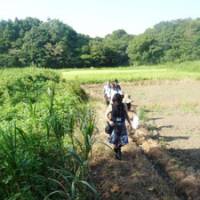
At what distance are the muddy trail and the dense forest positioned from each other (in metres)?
52.8

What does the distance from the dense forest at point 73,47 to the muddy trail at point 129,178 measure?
52.8 meters

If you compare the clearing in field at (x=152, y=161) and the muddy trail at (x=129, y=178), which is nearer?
the muddy trail at (x=129, y=178)

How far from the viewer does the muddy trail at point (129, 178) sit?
674 centimetres

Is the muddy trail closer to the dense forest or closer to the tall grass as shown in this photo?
the tall grass

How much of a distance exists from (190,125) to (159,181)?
830 cm

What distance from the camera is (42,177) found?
18.6ft

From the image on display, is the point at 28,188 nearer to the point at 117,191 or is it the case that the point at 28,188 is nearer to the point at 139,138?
the point at 117,191

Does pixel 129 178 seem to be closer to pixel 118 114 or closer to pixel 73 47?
pixel 118 114

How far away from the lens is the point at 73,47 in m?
74.1

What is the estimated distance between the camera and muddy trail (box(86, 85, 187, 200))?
674 centimetres

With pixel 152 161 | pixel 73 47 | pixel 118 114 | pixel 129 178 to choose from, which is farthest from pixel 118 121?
pixel 73 47

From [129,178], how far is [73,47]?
67607mm

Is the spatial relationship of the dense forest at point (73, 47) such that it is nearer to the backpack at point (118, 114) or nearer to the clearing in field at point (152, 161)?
the clearing in field at point (152, 161)

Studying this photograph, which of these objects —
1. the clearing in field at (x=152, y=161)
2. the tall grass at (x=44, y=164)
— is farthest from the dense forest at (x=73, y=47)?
the tall grass at (x=44, y=164)
